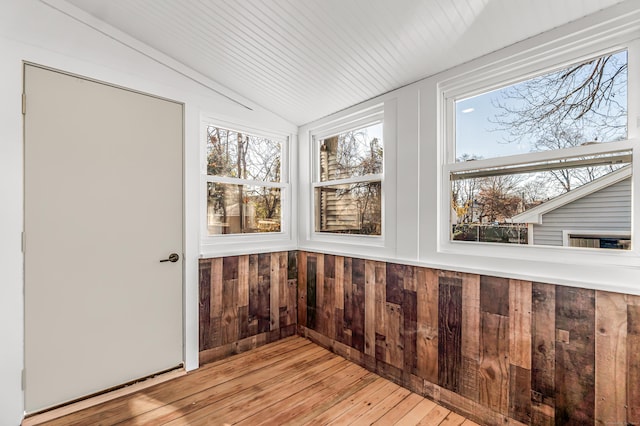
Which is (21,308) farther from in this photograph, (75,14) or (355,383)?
(355,383)

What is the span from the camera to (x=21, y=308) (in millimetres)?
1929

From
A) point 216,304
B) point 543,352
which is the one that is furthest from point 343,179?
point 543,352

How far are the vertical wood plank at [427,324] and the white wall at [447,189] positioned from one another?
13 cm

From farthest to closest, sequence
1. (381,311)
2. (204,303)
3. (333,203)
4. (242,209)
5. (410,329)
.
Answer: (333,203) → (242,209) → (204,303) → (381,311) → (410,329)

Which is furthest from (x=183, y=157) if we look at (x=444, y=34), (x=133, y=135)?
(x=444, y=34)

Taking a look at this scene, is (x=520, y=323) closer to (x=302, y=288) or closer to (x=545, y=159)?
(x=545, y=159)

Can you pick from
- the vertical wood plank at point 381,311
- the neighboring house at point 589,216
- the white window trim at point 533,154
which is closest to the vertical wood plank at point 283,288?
the vertical wood plank at point 381,311

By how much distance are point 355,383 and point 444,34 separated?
101 inches

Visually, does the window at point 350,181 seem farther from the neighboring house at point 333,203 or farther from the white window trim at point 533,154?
the white window trim at point 533,154

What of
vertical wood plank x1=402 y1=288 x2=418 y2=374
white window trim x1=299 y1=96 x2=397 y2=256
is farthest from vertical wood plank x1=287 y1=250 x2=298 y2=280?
vertical wood plank x1=402 y1=288 x2=418 y2=374

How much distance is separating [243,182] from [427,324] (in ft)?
6.86

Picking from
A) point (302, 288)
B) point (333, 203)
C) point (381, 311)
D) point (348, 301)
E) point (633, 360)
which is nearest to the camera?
point (633, 360)

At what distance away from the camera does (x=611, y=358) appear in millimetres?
1529

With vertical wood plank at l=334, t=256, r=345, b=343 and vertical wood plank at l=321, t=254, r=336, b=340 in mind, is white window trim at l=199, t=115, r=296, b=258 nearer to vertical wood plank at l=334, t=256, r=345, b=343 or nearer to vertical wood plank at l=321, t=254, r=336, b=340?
vertical wood plank at l=321, t=254, r=336, b=340
